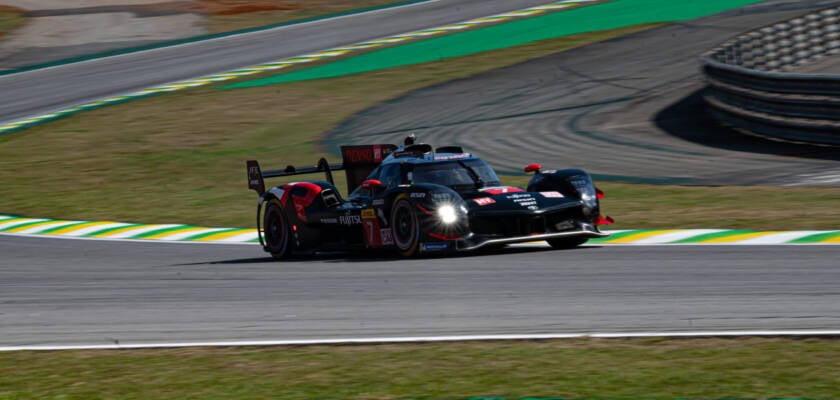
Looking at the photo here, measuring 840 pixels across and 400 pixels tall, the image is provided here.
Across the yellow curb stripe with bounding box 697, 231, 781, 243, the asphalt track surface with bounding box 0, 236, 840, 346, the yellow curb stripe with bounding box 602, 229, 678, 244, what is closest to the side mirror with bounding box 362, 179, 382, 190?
the asphalt track surface with bounding box 0, 236, 840, 346

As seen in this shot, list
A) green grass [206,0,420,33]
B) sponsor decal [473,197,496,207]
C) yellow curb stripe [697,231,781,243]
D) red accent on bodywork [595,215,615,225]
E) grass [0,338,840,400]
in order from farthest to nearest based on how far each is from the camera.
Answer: green grass [206,0,420,33] < red accent on bodywork [595,215,615,225] < yellow curb stripe [697,231,781,243] < sponsor decal [473,197,496,207] < grass [0,338,840,400]

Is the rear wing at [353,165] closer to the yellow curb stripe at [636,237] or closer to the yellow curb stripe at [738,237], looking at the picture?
the yellow curb stripe at [636,237]

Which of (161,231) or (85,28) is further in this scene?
(85,28)

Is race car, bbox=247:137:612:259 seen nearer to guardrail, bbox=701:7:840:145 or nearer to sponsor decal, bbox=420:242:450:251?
sponsor decal, bbox=420:242:450:251

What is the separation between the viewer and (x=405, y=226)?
37.1ft

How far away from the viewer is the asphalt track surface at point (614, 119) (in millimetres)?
17594

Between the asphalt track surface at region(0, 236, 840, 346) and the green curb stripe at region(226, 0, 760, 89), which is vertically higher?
the green curb stripe at region(226, 0, 760, 89)

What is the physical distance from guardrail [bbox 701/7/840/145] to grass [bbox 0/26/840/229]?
324 cm

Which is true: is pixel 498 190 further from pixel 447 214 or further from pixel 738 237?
pixel 738 237

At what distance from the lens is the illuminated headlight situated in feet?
35.6

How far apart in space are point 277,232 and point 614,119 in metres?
10.8

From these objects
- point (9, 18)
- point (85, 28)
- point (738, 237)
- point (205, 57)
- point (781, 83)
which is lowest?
point (738, 237)

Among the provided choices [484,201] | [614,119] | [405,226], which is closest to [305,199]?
[405,226]

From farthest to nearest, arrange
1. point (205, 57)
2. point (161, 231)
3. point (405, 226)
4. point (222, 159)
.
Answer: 1. point (205, 57)
2. point (222, 159)
3. point (161, 231)
4. point (405, 226)
